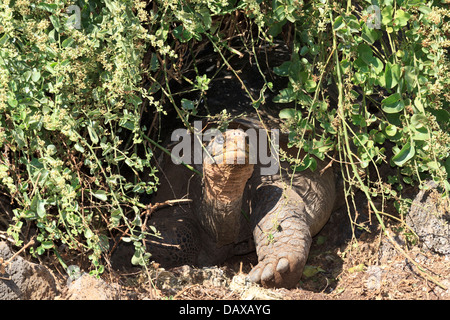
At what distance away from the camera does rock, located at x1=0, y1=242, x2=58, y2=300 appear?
209 centimetres

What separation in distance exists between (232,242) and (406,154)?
130cm

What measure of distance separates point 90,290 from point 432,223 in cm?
161

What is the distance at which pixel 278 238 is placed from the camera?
305 centimetres

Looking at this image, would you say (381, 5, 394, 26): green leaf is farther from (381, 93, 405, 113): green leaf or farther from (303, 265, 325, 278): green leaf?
(303, 265, 325, 278): green leaf

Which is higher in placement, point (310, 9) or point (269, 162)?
point (310, 9)

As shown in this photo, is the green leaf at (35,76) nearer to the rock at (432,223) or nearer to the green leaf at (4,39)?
the green leaf at (4,39)

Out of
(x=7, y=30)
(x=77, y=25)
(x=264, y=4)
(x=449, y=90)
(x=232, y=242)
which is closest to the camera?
(x=7, y=30)

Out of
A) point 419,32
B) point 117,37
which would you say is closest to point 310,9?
point 419,32

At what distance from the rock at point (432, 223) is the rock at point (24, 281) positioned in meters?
1.64

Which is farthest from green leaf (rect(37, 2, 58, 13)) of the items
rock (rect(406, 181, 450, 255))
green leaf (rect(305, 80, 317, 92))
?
rock (rect(406, 181, 450, 255))

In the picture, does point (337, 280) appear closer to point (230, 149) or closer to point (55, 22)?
point (230, 149)

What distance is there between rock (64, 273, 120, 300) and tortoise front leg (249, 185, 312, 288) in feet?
2.47

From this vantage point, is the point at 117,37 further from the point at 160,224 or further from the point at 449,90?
the point at 160,224

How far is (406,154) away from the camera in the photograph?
8.06ft
